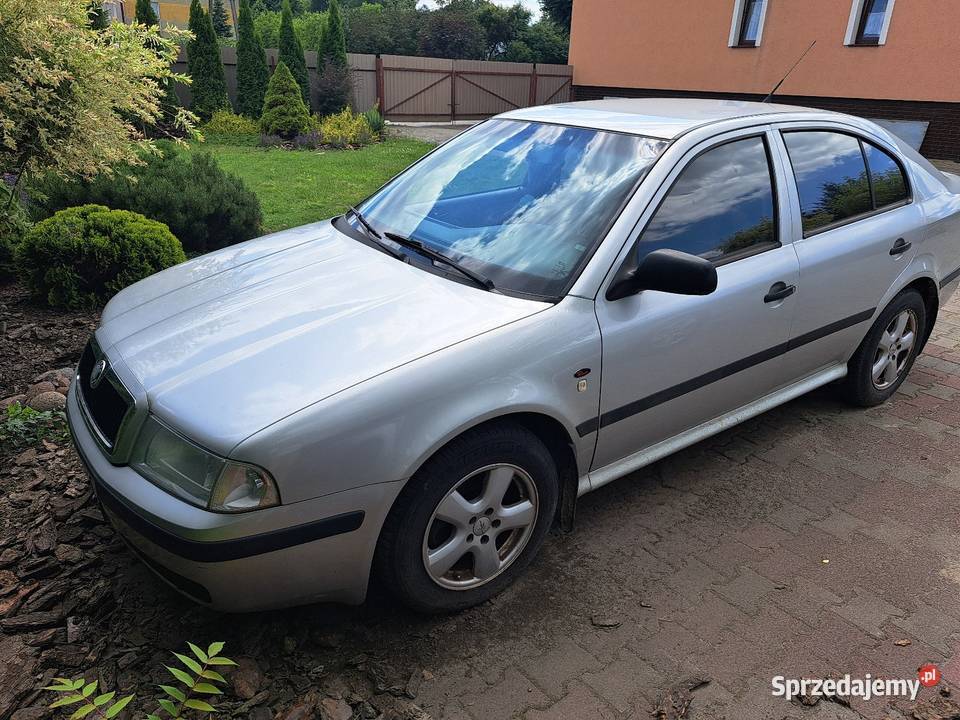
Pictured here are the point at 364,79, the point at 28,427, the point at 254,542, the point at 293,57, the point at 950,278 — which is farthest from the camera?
the point at 364,79

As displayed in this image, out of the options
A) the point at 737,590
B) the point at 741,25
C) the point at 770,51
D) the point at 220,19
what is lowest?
the point at 737,590

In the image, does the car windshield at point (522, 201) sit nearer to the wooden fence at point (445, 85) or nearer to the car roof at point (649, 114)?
the car roof at point (649, 114)

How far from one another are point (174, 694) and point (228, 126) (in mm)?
16213

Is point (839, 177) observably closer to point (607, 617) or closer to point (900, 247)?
point (900, 247)

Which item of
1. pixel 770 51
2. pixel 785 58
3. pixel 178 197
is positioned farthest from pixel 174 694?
pixel 770 51

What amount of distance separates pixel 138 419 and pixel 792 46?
54.1 ft

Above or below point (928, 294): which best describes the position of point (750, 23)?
above

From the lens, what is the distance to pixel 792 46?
1506cm

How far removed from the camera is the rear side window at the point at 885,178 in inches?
145

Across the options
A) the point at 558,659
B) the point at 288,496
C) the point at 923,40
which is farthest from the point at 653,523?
the point at 923,40

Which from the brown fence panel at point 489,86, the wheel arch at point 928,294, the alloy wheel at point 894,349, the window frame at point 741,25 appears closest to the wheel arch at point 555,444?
the alloy wheel at point 894,349

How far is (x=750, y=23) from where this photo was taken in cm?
1605

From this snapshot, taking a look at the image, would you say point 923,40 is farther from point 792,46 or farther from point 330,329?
point 330,329

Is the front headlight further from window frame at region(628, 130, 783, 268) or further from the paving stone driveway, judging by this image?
window frame at region(628, 130, 783, 268)
